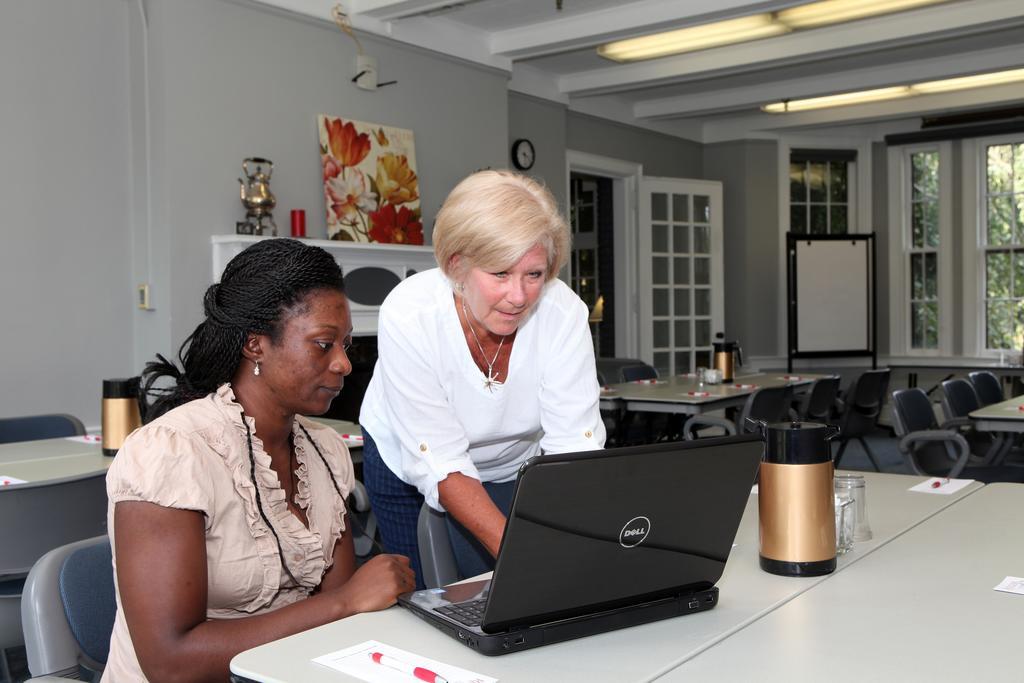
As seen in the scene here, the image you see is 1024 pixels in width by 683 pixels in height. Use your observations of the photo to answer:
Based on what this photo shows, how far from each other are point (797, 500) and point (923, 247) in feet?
31.0

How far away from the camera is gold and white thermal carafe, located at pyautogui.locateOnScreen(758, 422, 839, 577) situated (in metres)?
1.56

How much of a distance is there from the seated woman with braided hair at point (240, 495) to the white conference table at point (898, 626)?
1.80 ft

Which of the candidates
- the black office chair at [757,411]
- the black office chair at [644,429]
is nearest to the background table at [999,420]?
the black office chair at [757,411]

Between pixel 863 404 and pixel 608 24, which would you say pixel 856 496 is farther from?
pixel 608 24

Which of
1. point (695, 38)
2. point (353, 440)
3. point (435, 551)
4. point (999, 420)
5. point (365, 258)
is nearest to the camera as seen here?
point (435, 551)

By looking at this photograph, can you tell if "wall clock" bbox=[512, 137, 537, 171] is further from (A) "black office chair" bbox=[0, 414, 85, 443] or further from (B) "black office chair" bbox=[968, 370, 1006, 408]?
(A) "black office chair" bbox=[0, 414, 85, 443]

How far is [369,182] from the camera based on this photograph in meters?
6.32

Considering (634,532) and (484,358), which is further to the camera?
(484,358)

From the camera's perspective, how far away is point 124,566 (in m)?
1.28

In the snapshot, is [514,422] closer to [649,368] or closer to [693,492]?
[693,492]

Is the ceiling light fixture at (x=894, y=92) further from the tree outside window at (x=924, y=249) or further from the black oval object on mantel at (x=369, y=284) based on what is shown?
the black oval object on mantel at (x=369, y=284)

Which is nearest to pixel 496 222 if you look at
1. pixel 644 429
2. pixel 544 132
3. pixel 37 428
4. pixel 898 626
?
pixel 898 626

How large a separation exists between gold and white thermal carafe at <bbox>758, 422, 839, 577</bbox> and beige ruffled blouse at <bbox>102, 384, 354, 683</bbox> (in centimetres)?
75

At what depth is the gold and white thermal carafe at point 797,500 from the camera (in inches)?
61.6
